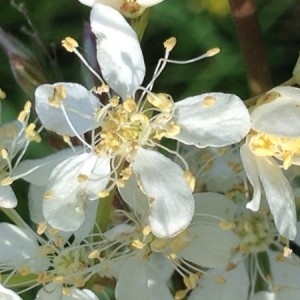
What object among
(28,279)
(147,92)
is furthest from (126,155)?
(28,279)

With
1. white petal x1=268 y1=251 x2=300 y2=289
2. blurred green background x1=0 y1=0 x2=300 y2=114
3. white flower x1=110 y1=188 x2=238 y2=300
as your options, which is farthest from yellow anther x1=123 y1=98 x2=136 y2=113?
blurred green background x1=0 y1=0 x2=300 y2=114

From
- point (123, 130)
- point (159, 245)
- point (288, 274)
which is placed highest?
point (123, 130)

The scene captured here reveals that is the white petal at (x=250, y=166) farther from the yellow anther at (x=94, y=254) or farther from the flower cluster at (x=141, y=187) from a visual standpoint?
the yellow anther at (x=94, y=254)

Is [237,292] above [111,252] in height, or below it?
below

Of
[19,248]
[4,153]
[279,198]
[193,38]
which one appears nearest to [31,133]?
[4,153]

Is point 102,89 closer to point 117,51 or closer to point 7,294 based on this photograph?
point 117,51

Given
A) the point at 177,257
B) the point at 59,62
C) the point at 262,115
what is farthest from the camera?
the point at 59,62

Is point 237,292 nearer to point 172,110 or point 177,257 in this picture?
→ point 177,257

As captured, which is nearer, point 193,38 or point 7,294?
point 7,294
